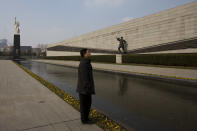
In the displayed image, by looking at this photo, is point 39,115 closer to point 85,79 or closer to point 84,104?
point 84,104

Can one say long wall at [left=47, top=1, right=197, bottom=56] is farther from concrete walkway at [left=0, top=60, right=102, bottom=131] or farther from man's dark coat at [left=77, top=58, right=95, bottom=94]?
concrete walkway at [left=0, top=60, right=102, bottom=131]

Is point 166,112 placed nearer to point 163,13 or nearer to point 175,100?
point 175,100

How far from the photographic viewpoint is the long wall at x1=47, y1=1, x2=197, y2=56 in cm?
1515

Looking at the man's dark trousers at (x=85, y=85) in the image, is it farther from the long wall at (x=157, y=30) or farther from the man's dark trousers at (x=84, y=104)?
the long wall at (x=157, y=30)

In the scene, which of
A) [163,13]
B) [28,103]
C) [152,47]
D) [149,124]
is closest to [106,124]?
[149,124]

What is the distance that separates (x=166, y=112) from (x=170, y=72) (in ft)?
27.2

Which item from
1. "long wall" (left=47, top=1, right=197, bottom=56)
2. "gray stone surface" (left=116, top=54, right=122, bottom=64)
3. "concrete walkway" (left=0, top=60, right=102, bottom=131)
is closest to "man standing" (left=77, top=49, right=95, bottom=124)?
"concrete walkway" (left=0, top=60, right=102, bottom=131)

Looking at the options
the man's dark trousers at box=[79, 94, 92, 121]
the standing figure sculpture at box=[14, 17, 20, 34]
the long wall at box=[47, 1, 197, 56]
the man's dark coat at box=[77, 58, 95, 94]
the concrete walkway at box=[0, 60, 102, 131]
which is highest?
the standing figure sculpture at box=[14, 17, 20, 34]

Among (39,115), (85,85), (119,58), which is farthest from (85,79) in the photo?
(119,58)

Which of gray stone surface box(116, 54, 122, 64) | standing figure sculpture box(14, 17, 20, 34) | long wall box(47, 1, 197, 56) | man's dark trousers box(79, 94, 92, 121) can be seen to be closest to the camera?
man's dark trousers box(79, 94, 92, 121)

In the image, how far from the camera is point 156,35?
60.2 feet

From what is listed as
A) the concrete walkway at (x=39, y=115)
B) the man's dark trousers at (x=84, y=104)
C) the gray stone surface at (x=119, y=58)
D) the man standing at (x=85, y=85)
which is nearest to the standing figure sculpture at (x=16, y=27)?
the gray stone surface at (x=119, y=58)

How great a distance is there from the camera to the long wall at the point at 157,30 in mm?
15148

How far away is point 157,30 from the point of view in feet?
60.1
